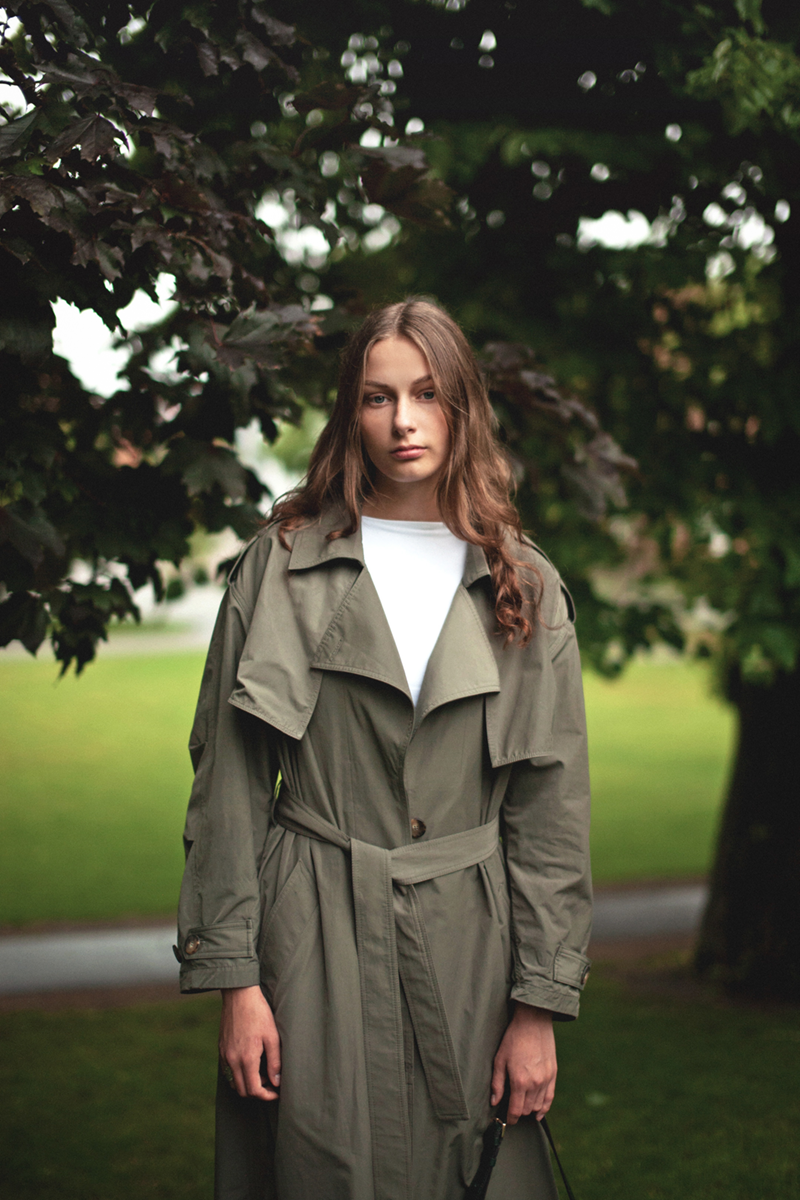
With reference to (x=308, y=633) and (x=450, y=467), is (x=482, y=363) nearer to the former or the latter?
(x=450, y=467)

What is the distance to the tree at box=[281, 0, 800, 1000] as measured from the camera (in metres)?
3.27

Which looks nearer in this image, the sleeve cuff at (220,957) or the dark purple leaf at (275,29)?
the sleeve cuff at (220,957)

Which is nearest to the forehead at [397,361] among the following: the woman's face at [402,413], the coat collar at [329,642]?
the woman's face at [402,413]

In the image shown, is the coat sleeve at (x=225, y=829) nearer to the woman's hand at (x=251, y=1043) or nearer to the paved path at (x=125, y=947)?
the woman's hand at (x=251, y=1043)

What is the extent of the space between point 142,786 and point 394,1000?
1110 cm

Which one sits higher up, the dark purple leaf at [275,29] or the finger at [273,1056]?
the dark purple leaf at [275,29]

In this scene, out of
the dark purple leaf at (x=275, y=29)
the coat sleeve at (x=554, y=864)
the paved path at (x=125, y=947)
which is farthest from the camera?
the paved path at (x=125, y=947)

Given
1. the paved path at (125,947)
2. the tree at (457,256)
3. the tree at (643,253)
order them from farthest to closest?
1. the paved path at (125,947)
2. the tree at (643,253)
3. the tree at (457,256)

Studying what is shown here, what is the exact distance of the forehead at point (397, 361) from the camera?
2098mm

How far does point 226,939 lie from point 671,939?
5403 mm

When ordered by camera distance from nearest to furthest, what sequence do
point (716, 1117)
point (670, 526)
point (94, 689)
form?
point (716, 1117) < point (670, 526) < point (94, 689)

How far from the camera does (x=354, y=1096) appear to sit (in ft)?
6.31

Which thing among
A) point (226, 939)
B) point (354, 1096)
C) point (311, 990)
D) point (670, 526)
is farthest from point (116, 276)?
point (670, 526)

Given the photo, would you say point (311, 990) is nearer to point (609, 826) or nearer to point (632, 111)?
point (632, 111)
